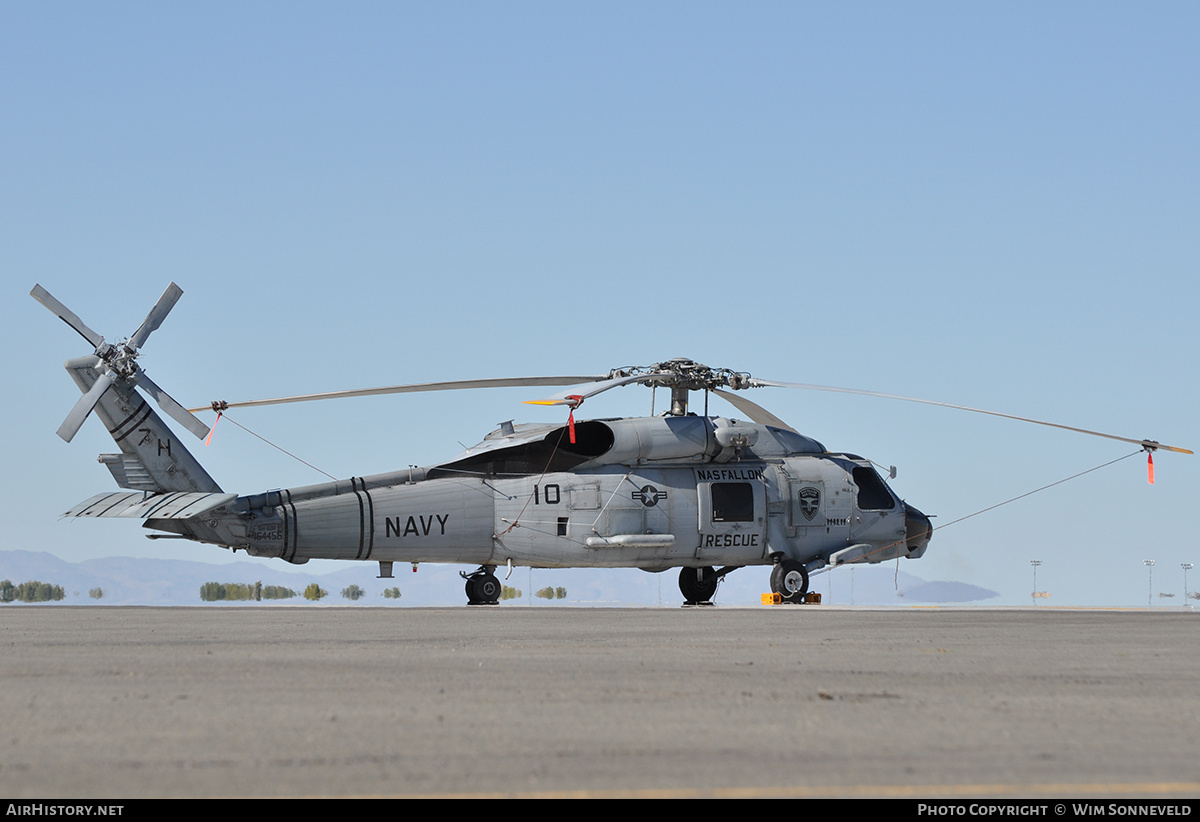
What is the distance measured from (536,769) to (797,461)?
28372 mm

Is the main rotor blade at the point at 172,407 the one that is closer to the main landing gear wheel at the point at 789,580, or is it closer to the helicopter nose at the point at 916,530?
the main landing gear wheel at the point at 789,580

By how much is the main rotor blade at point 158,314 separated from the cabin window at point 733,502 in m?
15.2

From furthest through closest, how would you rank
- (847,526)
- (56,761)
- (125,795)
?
1. (847,526)
2. (56,761)
3. (125,795)

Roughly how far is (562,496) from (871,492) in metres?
9.17

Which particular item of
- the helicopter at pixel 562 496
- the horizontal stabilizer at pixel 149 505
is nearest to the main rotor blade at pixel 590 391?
the helicopter at pixel 562 496

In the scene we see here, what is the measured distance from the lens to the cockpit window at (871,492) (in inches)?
1361

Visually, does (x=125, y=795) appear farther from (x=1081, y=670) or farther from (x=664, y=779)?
(x=1081, y=670)

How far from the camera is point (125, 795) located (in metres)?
5.86

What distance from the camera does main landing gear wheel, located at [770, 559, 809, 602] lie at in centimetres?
3303

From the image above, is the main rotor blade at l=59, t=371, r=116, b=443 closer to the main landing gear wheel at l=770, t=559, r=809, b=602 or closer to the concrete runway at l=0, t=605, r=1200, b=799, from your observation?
the concrete runway at l=0, t=605, r=1200, b=799

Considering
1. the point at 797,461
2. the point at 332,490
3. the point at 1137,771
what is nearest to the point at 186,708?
the point at 1137,771

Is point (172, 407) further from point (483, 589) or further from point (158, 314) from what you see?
point (483, 589)

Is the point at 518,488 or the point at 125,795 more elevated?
the point at 518,488

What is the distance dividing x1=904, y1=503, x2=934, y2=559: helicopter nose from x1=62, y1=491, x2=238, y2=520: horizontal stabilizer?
61.8ft
